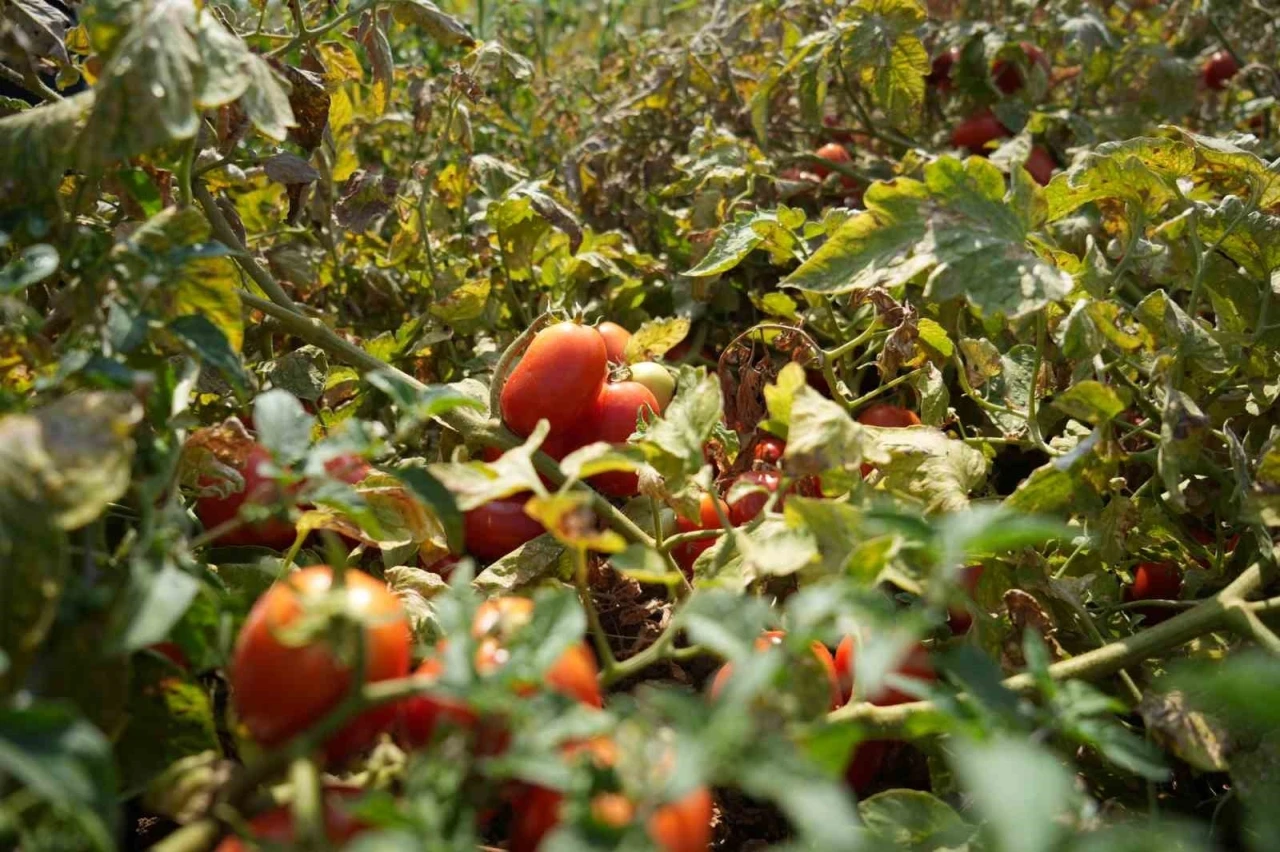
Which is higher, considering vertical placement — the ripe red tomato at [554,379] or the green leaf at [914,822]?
the ripe red tomato at [554,379]

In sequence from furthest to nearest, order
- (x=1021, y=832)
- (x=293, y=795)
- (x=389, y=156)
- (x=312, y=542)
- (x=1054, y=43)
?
(x=1054, y=43) < (x=389, y=156) < (x=312, y=542) < (x=293, y=795) < (x=1021, y=832)

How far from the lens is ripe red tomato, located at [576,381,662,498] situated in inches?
43.1

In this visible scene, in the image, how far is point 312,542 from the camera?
113 cm

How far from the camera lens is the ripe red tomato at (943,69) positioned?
209 centimetres

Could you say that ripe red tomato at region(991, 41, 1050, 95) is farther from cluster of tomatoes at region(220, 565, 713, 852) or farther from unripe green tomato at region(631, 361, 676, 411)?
cluster of tomatoes at region(220, 565, 713, 852)

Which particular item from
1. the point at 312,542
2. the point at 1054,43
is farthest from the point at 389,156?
the point at 1054,43

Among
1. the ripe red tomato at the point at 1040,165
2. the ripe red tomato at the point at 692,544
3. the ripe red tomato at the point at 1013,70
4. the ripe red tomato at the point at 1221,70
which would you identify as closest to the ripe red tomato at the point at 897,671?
the ripe red tomato at the point at 692,544

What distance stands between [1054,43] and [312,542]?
6.19 ft

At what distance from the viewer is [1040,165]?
1844 millimetres

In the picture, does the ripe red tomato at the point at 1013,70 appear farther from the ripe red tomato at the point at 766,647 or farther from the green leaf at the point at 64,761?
the green leaf at the point at 64,761

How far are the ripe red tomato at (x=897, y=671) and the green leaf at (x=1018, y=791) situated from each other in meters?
0.37

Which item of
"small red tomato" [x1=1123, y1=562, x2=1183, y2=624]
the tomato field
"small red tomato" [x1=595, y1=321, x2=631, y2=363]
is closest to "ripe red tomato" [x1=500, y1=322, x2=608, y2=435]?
the tomato field

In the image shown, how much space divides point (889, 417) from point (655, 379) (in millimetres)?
271

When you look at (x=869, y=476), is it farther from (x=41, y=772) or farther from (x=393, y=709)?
(x=41, y=772)
